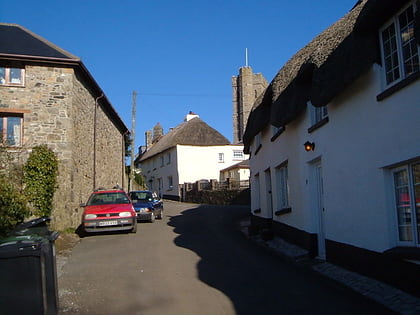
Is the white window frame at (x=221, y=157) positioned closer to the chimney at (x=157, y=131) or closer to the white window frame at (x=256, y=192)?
the chimney at (x=157, y=131)

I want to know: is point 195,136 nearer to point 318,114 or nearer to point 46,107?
point 46,107

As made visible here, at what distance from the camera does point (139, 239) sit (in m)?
15.1

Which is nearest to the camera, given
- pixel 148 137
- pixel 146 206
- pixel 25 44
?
pixel 25 44

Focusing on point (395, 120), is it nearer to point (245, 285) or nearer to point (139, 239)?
point (245, 285)

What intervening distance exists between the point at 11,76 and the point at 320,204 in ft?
44.4

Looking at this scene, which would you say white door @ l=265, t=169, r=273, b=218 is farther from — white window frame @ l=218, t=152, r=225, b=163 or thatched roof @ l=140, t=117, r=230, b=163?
white window frame @ l=218, t=152, r=225, b=163

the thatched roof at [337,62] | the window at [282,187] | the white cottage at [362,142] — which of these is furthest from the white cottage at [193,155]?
the white cottage at [362,142]

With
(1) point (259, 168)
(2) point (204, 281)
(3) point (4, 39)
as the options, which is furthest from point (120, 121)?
(2) point (204, 281)

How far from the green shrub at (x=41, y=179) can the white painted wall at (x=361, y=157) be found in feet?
32.1

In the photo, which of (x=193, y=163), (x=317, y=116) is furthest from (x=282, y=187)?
(x=193, y=163)

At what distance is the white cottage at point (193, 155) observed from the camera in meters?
44.2

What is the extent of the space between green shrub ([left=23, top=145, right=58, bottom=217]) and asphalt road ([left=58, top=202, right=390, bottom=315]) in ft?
12.0

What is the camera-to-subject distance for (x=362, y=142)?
8383 millimetres

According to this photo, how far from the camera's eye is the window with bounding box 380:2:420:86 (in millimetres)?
7043
